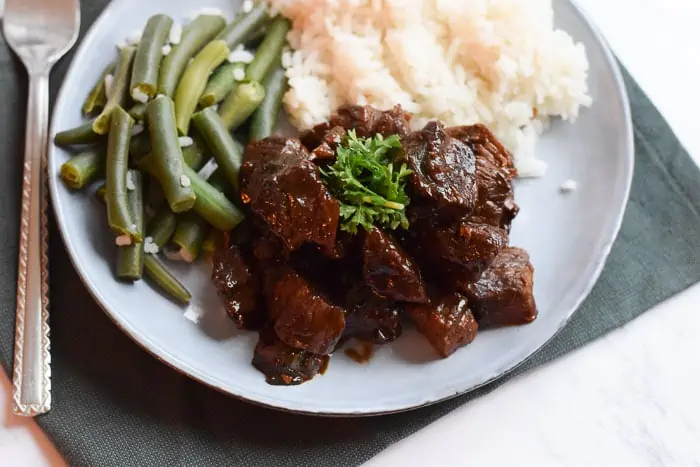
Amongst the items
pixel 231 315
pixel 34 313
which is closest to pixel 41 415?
pixel 34 313

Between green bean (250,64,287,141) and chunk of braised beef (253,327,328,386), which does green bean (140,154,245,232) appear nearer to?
green bean (250,64,287,141)

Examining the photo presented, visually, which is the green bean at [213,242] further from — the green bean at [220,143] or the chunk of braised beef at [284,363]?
the chunk of braised beef at [284,363]

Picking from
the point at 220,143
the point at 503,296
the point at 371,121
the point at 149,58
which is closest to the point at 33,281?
the point at 220,143

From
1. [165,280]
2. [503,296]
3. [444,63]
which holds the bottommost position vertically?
[165,280]

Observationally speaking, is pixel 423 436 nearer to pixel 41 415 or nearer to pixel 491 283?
pixel 491 283

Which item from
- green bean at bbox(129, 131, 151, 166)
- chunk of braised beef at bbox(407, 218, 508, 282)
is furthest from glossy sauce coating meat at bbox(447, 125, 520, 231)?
green bean at bbox(129, 131, 151, 166)

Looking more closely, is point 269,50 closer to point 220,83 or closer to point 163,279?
point 220,83
